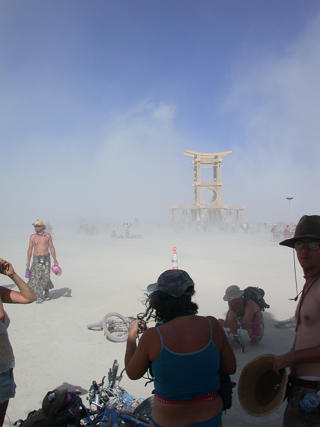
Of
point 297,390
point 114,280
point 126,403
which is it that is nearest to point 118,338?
point 126,403

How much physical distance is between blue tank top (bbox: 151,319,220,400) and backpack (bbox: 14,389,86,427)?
1030mm

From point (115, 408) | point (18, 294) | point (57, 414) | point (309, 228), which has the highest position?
point (309, 228)

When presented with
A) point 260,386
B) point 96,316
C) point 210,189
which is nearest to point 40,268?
point 96,316

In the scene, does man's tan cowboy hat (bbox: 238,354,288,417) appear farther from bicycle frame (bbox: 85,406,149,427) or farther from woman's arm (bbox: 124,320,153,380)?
bicycle frame (bbox: 85,406,149,427)

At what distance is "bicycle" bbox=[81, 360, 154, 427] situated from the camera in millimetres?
2838

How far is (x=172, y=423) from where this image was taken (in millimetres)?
1878

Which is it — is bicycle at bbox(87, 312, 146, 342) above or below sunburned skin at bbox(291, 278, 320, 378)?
below

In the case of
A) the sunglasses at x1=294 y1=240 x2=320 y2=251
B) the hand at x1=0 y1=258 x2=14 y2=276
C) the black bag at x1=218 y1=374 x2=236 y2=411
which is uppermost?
the sunglasses at x1=294 y1=240 x2=320 y2=251

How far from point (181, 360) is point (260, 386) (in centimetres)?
99

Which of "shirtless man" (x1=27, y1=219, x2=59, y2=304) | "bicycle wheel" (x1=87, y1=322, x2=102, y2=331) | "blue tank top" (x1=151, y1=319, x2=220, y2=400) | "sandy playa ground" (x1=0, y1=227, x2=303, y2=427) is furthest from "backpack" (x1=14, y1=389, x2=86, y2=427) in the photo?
"shirtless man" (x1=27, y1=219, x2=59, y2=304)

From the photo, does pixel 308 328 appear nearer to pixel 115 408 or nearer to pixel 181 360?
pixel 181 360

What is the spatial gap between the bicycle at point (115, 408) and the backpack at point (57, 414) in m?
0.20

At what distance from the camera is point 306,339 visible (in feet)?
7.57

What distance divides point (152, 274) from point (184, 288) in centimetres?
1029
